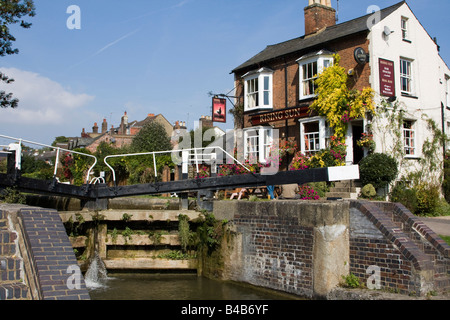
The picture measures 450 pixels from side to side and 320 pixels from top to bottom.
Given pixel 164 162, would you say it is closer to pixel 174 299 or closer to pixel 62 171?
pixel 62 171

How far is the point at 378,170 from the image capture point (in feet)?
47.0

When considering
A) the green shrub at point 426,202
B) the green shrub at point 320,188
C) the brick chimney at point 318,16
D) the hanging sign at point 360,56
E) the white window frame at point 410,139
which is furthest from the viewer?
the brick chimney at point 318,16

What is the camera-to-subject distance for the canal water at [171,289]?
9.25 metres

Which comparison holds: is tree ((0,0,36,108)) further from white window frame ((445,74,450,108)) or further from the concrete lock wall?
white window frame ((445,74,450,108))

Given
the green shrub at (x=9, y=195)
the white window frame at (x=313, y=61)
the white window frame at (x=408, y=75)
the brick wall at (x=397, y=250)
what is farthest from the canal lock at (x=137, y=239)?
the white window frame at (x=408, y=75)

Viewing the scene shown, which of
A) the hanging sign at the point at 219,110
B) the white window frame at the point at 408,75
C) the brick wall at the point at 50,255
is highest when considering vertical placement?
the white window frame at the point at 408,75

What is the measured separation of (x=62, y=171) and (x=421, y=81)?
19.7m

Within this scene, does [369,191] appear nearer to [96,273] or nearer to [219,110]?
[219,110]

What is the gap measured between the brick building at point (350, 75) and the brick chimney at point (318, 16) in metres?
0.04

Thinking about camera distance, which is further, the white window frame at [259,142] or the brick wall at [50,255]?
the white window frame at [259,142]

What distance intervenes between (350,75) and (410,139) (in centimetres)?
355

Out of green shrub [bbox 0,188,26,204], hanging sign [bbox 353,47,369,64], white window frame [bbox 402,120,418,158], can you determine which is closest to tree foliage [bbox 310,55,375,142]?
hanging sign [bbox 353,47,369,64]

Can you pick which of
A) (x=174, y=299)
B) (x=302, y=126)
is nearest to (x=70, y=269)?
(x=174, y=299)

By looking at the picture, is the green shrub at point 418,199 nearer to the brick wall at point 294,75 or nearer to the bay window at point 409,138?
the bay window at point 409,138
